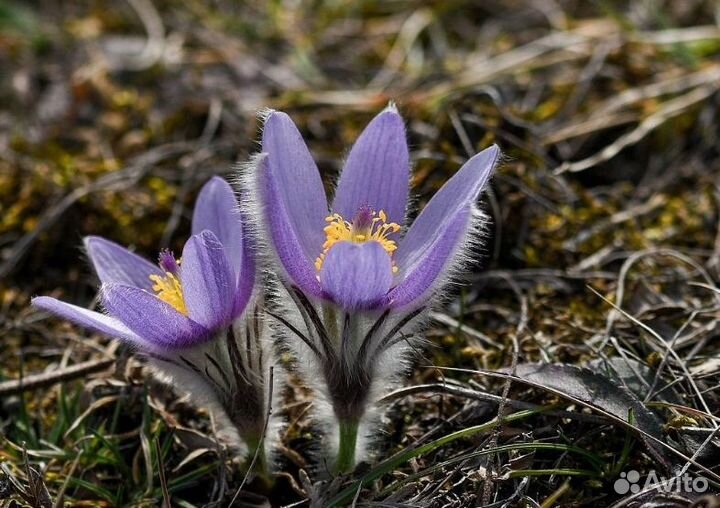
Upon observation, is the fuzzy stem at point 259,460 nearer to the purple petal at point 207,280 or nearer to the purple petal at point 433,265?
the purple petal at point 207,280

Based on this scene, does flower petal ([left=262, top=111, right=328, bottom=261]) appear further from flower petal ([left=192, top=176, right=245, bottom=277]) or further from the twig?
the twig

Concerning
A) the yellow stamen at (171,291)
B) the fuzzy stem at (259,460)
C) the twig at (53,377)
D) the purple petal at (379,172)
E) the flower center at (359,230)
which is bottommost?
the fuzzy stem at (259,460)

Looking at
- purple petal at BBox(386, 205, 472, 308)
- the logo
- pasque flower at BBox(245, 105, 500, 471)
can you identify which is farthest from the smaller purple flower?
the logo

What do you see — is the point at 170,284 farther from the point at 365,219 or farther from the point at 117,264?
the point at 365,219

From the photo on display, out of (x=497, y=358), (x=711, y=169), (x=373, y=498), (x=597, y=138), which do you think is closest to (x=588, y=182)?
(x=597, y=138)

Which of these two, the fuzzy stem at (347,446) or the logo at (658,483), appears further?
the fuzzy stem at (347,446)

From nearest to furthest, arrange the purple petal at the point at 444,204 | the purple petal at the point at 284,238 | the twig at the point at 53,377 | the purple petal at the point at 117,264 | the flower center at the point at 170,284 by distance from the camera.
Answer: the purple petal at the point at 284,238 → the purple petal at the point at 444,204 → the flower center at the point at 170,284 → the purple petal at the point at 117,264 → the twig at the point at 53,377

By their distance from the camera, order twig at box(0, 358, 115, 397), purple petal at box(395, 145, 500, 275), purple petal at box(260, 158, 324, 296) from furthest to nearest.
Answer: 1. twig at box(0, 358, 115, 397)
2. purple petal at box(395, 145, 500, 275)
3. purple petal at box(260, 158, 324, 296)

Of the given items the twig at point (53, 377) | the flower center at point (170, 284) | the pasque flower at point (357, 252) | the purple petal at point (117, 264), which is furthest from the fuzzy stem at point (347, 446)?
the twig at point (53, 377)
